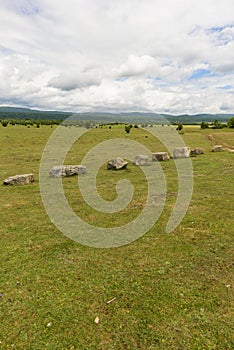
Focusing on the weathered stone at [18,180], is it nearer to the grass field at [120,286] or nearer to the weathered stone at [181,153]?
the grass field at [120,286]

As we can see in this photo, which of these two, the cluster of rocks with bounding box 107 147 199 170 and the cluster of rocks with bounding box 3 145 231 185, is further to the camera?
the cluster of rocks with bounding box 107 147 199 170

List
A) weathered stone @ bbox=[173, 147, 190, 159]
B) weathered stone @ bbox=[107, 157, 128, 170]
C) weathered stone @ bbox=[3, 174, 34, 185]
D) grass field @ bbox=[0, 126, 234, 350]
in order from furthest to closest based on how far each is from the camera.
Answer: weathered stone @ bbox=[173, 147, 190, 159]
weathered stone @ bbox=[107, 157, 128, 170]
weathered stone @ bbox=[3, 174, 34, 185]
grass field @ bbox=[0, 126, 234, 350]

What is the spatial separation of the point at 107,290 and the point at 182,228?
14.6 feet

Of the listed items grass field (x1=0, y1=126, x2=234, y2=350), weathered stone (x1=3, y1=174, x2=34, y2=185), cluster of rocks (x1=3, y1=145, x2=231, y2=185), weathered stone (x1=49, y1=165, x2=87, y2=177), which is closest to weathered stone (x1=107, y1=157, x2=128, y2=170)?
cluster of rocks (x1=3, y1=145, x2=231, y2=185)

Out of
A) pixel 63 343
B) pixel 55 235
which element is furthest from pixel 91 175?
pixel 63 343

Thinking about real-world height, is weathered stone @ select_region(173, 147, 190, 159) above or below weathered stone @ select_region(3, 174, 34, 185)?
above

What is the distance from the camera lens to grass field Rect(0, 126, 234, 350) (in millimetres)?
4961

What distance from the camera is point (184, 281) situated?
6.52 m

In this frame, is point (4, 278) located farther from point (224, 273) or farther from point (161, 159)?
point (161, 159)

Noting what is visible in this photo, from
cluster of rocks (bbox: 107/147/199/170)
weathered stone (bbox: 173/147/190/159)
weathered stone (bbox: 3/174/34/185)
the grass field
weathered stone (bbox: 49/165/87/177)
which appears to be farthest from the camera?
weathered stone (bbox: 173/147/190/159)

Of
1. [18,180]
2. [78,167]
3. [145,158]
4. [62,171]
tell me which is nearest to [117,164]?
[145,158]

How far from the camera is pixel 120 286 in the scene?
640 centimetres

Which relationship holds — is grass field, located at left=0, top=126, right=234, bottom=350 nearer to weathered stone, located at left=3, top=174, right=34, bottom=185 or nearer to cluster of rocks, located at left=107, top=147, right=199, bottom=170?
weathered stone, located at left=3, top=174, right=34, bottom=185

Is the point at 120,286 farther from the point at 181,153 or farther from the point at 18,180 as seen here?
the point at 181,153
